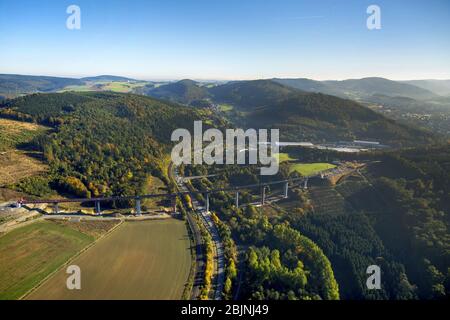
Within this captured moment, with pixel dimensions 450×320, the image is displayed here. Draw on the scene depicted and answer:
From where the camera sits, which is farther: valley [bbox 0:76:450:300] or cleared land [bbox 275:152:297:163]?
cleared land [bbox 275:152:297:163]

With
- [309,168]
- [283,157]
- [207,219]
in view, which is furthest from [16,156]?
[309,168]

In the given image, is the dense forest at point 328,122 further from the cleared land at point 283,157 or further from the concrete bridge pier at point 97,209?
the concrete bridge pier at point 97,209

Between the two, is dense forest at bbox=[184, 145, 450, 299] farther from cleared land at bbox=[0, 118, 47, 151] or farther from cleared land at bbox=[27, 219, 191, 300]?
cleared land at bbox=[0, 118, 47, 151]

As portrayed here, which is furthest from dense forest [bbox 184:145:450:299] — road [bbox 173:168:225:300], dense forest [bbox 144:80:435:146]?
dense forest [bbox 144:80:435:146]

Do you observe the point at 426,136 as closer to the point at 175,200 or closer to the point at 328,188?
the point at 328,188

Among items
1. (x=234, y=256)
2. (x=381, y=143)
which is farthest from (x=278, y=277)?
(x=381, y=143)

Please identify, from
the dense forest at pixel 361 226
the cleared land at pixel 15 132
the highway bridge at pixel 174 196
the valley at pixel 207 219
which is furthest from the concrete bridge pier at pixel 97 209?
the cleared land at pixel 15 132
